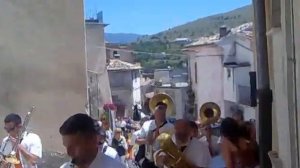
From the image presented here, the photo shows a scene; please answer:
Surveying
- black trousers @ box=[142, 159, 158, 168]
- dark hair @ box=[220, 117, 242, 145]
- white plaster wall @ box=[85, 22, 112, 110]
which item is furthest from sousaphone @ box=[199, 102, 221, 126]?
white plaster wall @ box=[85, 22, 112, 110]

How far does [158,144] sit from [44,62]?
9119 millimetres

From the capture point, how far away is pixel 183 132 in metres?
6.94

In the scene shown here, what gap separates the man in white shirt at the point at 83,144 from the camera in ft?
13.9

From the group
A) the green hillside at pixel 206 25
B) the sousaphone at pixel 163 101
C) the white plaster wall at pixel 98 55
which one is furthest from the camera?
the green hillside at pixel 206 25

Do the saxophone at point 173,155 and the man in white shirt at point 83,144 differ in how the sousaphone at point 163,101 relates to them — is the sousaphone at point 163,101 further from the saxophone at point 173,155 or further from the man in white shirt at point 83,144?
the man in white shirt at point 83,144

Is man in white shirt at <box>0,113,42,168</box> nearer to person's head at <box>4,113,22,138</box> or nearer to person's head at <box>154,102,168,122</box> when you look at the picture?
person's head at <box>4,113,22,138</box>

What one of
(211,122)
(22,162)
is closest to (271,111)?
(211,122)

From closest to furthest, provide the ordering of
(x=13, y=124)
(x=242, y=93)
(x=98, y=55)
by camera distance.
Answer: (x=13, y=124), (x=98, y=55), (x=242, y=93)

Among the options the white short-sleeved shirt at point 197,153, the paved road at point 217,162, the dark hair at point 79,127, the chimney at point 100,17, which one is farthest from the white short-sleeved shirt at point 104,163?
the chimney at point 100,17

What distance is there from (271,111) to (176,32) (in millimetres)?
74160

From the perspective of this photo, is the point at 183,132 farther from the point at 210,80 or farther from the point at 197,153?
the point at 210,80

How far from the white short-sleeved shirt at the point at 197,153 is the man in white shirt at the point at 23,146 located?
1.98 m

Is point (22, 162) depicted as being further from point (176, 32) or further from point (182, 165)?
point (176, 32)

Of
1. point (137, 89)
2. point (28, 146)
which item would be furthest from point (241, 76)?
point (137, 89)
